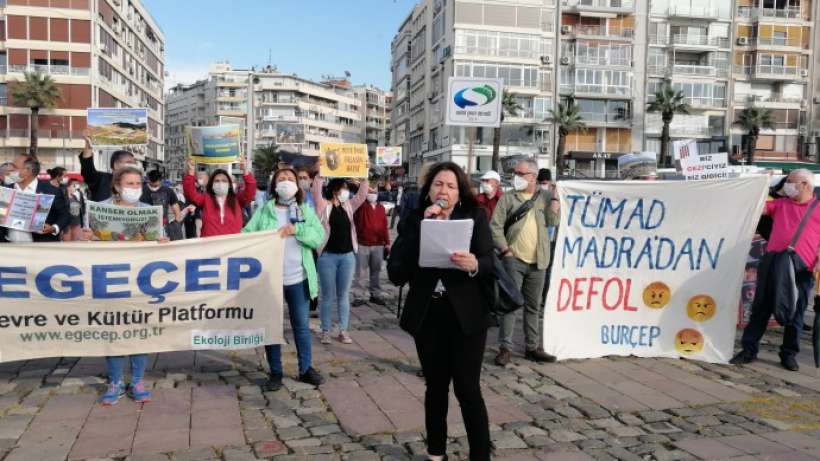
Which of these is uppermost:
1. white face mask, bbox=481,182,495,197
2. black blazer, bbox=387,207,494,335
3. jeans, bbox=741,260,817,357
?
white face mask, bbox=481,182,495,197

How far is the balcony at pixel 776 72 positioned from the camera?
60156mm

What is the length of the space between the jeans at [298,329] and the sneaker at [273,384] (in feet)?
0.11

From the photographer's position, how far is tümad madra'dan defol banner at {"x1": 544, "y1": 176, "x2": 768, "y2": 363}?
6719mm

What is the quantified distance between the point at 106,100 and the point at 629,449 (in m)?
61.5

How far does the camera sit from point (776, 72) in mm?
60281

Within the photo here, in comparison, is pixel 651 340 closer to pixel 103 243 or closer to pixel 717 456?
pixel 717 456

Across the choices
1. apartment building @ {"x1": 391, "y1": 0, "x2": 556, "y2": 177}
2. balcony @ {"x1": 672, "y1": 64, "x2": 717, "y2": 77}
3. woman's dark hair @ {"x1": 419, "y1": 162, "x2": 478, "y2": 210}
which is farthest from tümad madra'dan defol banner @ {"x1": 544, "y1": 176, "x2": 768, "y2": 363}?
balcony @ {"x1": 672, "y1": 64, "x2": 717, "y2": 77}

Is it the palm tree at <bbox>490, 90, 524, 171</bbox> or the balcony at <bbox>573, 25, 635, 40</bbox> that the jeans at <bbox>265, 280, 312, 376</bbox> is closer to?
the palm tree at <bbox>490, 90, 524, 171</bbox>

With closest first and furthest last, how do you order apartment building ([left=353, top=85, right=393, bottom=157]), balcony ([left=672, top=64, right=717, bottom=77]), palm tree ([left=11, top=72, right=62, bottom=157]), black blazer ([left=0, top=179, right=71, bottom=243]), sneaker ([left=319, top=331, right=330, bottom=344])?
black blazer ([left=0, top=179, right=71, bottom=243]) < sneaker ([left=319, top=331, right=330, bottom=344]) < palm tree ([left=11, top=72, right=62, bottom=157]) < balcony ([left=672, top=64, right=717, bottom=77]) < apartment building ([left=353, top=85, right=393, bottom=157])

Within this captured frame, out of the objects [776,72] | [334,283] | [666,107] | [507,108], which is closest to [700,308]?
[334,283]

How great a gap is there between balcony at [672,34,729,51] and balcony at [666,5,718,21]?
1.64 metres

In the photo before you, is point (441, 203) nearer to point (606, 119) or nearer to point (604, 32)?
point (606, 119)

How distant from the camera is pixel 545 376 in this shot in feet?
19.9

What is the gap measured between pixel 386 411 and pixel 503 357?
169 centimetres
